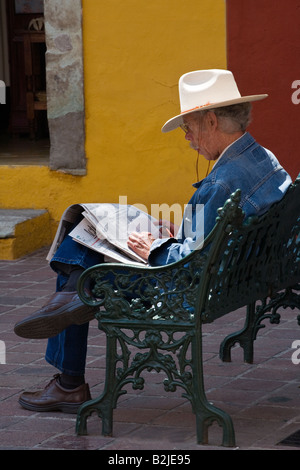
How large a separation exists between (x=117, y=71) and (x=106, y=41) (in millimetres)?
245

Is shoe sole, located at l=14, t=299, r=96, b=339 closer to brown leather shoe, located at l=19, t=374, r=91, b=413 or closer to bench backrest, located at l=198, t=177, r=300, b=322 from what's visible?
brown leather shoe, located at l=19, t=374, r=91, b=413

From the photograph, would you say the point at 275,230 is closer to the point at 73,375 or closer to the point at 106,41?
the point at 73,375

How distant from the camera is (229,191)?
12.9 feet

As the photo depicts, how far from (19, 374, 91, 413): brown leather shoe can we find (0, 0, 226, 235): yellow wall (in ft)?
12.5

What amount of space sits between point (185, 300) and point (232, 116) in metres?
0.81

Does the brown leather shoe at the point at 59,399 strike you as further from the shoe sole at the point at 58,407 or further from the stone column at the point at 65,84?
the stone column at the point at 65,84

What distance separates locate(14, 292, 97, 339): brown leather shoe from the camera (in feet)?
13.3

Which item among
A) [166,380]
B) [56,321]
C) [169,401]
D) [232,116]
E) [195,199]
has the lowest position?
[169,401]

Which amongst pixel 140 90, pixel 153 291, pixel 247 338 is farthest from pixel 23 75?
pixel 153 291

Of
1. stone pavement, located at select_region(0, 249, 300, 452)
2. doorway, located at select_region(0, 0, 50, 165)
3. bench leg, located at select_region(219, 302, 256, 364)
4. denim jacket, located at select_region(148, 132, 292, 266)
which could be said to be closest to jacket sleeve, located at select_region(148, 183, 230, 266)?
denim jacket, located at select_region(148, 132, 292, 266)

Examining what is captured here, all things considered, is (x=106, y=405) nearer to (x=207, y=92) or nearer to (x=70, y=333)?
(x=70, y=333)

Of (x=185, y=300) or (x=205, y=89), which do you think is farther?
(x=205, y=89)

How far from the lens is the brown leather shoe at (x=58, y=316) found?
4.06 m
